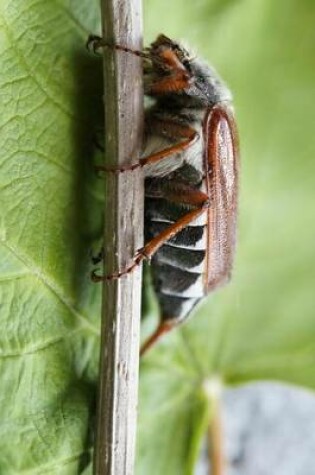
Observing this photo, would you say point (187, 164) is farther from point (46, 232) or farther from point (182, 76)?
point (46, 232)

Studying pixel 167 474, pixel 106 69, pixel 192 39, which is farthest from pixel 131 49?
pixel 167 474

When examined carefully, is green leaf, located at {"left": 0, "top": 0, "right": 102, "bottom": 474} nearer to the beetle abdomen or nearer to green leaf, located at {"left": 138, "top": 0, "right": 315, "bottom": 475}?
the beetle abdomen

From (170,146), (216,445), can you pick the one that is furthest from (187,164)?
(216,445)

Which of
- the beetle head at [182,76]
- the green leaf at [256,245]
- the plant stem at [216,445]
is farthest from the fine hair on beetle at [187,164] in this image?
the plant stem at [216,445]

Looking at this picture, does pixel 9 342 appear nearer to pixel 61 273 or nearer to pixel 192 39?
pixel 61 273

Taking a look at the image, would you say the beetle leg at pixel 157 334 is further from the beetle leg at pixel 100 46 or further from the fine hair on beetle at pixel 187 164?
the beetle leg at pixel 100 46
